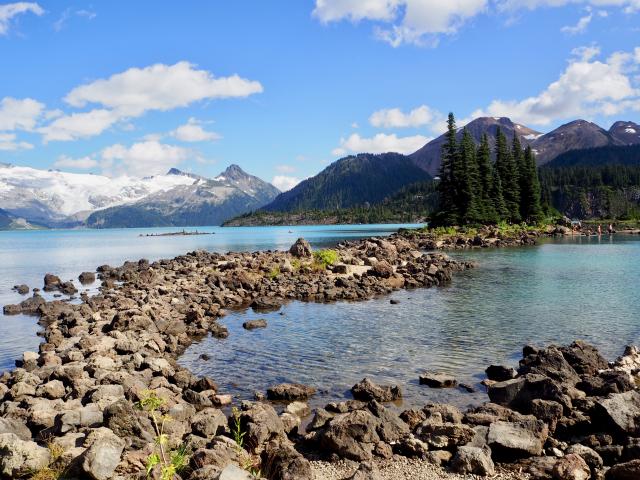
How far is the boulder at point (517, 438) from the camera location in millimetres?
13133

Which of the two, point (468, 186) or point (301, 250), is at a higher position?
point (468, 186)

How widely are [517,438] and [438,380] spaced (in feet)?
20.1

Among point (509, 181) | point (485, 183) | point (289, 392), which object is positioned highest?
point (509, 181)

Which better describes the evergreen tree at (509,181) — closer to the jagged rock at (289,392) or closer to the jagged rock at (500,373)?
→ the jagged rock at (500,373)

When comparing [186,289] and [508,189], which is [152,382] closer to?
[186,289]

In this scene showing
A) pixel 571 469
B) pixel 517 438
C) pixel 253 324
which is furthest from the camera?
pixel 253 324

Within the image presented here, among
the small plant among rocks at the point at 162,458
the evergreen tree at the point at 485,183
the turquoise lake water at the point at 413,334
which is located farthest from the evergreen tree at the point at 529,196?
the small plant among rocks at the point at 162,458

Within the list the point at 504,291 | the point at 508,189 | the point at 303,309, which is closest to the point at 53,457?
the point at 303,309

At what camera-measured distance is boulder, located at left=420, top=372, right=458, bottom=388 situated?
63.8ft

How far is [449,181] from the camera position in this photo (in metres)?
123

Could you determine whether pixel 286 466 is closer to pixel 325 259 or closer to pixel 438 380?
pixel 438 380

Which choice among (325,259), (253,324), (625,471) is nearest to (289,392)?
(625,471)

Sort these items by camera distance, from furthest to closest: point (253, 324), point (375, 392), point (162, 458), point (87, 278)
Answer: point (87, 278) < point (253, 324) < point (375, 392) < point (162, 458)

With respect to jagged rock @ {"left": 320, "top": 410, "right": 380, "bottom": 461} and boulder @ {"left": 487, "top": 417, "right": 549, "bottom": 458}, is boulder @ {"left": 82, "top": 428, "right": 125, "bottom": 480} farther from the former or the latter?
boulder @ {"left": 487, "top": 417, "right": 549, "bottom": 458}
